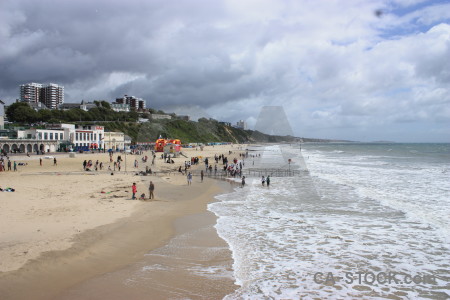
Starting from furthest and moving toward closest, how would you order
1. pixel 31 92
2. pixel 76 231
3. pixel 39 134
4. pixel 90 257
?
pixel 31 92
pixel 39 134
pixel 76 231
pixel 90 257

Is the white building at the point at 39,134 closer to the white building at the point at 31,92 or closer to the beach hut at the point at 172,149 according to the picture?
the beach hut at the point at 172,149

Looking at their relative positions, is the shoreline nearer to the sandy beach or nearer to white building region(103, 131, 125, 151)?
the sandy beach

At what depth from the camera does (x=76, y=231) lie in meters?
10.3

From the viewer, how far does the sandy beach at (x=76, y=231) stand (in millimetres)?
6949

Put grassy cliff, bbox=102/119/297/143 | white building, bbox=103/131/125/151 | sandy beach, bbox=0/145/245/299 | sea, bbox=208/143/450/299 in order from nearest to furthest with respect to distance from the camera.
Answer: sandy beach, bbox=0/145/245/299 < sea, bbox=208/143/450/299 < white building, bbox=103/131/125/151 < grassy cliff, bbox=102/119/297/143

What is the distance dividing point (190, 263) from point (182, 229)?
11.5 feet

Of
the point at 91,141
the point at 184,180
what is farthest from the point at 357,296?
the point at 91,141

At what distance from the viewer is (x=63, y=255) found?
8188mm

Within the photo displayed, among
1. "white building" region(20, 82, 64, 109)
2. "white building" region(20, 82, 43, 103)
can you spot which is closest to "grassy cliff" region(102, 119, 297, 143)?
"white building" region(20, 82, 64, 109)

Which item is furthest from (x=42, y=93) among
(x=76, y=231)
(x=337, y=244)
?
(x=337, y=244)

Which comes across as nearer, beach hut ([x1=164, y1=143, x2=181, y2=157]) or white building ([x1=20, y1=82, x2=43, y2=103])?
beach hut ([x1=164, y1=143, x2=181, y2=157])

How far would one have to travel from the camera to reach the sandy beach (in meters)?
6.95

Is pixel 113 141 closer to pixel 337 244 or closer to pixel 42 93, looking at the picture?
pixel 337 244

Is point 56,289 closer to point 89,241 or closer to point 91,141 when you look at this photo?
point 89,241
